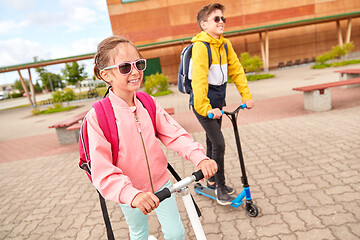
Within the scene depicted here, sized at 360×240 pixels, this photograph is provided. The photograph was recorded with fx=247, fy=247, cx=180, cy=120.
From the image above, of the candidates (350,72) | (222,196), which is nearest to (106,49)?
(222,196)

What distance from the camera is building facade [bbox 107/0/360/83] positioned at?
24172 millimetres

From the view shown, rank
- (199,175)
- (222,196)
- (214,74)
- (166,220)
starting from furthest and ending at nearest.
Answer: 1. (222,196)
2. (214,74)
3. (166,220)
4. (199,175)

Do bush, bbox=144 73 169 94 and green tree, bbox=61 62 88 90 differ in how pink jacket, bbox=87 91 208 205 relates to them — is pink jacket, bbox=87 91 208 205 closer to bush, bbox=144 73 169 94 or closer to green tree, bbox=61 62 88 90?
bush, bbox=144 73 169 94

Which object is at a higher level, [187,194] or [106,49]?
[106,49]

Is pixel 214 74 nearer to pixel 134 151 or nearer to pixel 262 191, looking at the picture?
pixel 134 151

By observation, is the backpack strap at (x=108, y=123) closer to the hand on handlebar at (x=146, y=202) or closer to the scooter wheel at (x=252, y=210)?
the hand on handlebar at (x=146, y=202)

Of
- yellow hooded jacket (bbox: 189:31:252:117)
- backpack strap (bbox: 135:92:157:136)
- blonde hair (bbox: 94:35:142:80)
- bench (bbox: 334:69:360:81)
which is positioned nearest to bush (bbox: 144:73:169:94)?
bench (bbox: 334:69:360:81)

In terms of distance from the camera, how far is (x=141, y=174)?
160cm

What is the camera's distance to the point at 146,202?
1162 millimetres

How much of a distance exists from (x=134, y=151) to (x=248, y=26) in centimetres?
2655

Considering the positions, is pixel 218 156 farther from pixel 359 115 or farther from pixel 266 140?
pixel 359 115

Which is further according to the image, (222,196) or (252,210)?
(222,196)

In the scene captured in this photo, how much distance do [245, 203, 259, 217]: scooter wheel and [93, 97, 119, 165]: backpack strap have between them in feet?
6.17

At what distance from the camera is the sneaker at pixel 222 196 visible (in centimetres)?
296
